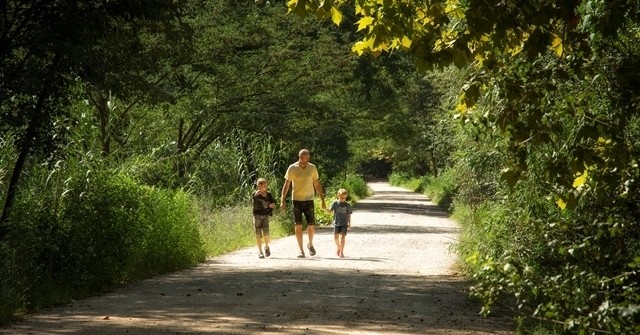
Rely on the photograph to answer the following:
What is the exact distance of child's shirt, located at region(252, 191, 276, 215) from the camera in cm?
1988

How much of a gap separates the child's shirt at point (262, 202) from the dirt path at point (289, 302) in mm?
868

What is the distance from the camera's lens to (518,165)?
697cm

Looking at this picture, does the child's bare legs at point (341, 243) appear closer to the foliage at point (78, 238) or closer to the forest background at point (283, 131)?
the forest background at point (283, 131)

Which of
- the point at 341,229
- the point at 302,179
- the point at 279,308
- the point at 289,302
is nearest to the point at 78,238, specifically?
the point at 289,302

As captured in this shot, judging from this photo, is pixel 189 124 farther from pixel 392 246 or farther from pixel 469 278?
pixel 469 278

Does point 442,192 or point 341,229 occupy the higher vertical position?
point 442,192

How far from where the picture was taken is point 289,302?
1288 centimetres

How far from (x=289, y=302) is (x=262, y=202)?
7.13 meters

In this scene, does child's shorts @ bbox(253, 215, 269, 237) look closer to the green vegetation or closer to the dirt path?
the dirt path

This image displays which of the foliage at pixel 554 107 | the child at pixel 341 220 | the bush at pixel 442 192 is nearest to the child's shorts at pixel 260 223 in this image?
the child at pixel 341 220

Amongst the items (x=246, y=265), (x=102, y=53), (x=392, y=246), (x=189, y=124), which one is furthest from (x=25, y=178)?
(x=189, y=124)

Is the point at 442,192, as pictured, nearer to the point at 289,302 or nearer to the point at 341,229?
the point at 341,229

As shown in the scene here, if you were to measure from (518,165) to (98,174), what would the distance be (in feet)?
30.1

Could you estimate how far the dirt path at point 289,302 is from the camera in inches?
428
